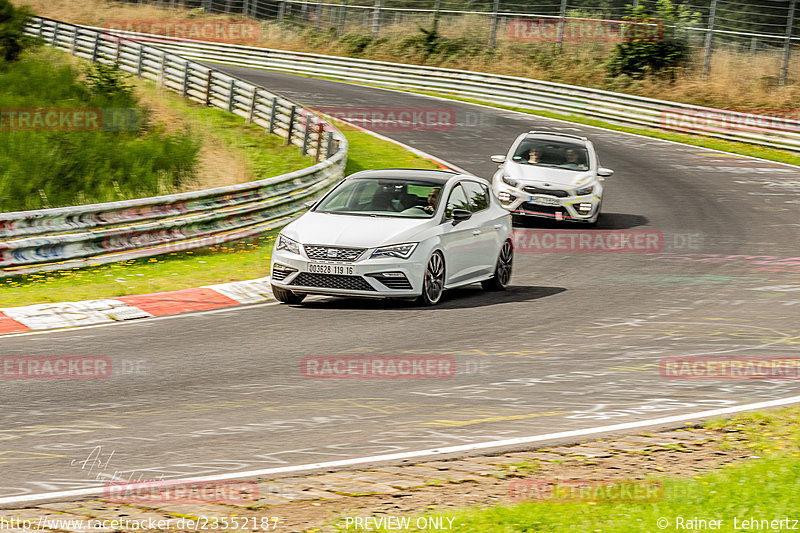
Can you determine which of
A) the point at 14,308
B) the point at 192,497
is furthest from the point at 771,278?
the point at 192,497

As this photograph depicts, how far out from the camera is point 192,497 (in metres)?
6.15

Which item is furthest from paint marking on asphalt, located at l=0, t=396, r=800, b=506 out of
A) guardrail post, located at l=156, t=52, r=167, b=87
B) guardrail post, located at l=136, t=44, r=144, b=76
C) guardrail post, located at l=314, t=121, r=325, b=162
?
guardrail post, located at l=136, t=44, r=144, b=76

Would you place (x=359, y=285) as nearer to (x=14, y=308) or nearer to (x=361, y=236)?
(x=361, y=236)

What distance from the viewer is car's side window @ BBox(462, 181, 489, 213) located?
14.3 metres

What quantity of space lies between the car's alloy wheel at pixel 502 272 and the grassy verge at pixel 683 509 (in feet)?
25.2

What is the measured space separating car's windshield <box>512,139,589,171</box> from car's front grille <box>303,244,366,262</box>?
914 cm

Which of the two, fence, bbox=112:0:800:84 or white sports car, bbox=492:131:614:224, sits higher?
fence, bbox=112:0:800:84

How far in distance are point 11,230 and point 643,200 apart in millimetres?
14753

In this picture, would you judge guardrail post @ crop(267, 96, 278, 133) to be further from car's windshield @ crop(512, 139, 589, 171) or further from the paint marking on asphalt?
the paint marking on asphalt

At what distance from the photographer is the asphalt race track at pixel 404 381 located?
7.24 m

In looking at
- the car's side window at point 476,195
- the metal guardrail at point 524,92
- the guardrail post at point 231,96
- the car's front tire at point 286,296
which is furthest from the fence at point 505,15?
the car's front tire at point 286,296

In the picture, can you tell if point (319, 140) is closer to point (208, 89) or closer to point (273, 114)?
point (273, 114)

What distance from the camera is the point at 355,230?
1281 cm

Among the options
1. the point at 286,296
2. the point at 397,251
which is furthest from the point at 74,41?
the point at 397,251
